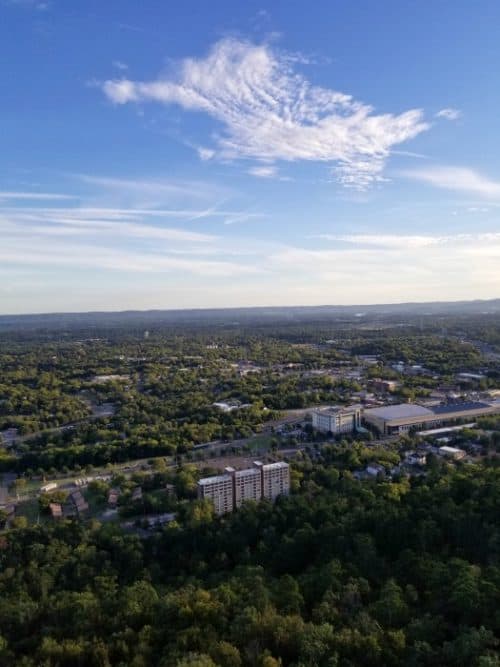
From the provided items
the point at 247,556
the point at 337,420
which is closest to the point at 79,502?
the point at 247,556

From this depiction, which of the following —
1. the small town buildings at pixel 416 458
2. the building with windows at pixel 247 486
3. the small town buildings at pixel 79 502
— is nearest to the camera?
the building with windows at pixel 247 486

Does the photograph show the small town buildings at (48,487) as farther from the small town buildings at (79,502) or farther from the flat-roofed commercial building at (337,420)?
the flat-roofed commercial building at (337,420)

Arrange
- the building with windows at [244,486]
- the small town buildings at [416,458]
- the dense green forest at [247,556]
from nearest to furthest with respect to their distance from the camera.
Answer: the dense green forest at [247,556], the building with windows at [244,486], the small town buildings at [416,458]

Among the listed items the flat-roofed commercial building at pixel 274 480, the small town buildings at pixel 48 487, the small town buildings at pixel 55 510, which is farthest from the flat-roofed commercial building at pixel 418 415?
the small town buildings at pixel 55 510

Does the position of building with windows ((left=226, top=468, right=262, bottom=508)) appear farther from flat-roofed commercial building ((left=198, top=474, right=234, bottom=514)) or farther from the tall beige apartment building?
flat-roofed commercial building ((left=198, top=474, right=234, bottom=514))

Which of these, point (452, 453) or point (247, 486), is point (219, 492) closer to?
point (247, 486)

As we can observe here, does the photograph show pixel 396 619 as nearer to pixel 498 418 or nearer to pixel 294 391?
pixel 498 418

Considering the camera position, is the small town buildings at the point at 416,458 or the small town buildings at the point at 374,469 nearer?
the small town buildings at the point at 374,469
